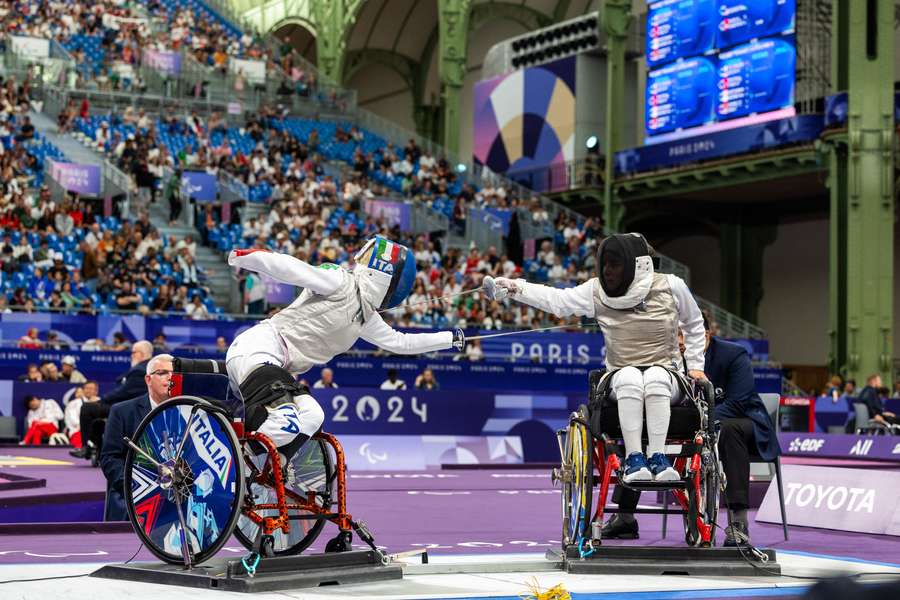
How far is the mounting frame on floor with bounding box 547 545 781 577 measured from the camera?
7453 mm

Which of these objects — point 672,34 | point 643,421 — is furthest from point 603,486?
point 672,34

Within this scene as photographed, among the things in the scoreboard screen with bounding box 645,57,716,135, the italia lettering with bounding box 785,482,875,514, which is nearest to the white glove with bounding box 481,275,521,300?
the italia lettering with bounding box 785,482,875,514

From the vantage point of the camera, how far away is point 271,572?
21.5ft

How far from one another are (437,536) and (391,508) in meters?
2.38

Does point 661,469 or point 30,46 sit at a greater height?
point 30,46

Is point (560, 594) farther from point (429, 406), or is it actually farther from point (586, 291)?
point (429, 406)

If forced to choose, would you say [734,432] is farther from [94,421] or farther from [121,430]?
[94,421]

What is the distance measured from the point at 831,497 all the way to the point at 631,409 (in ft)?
13.5

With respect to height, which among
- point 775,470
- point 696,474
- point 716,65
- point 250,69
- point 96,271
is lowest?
point 775,470

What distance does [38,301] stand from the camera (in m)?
24.8

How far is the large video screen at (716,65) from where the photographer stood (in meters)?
31.5

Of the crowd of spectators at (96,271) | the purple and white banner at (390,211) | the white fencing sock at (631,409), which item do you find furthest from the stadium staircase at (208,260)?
the white fencing sock at (631,409)

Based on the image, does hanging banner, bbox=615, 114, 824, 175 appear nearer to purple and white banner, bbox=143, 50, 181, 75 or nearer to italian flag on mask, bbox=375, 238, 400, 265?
purple and white banner, bbox=143, 50, 181, 75

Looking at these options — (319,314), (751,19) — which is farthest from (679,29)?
(319,314)
